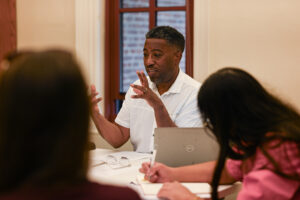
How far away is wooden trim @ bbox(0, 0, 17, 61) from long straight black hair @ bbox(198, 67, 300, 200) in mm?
2749

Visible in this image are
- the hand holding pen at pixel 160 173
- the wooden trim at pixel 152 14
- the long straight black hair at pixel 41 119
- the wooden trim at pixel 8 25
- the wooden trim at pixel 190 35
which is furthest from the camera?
the wooden trim at pixel 8 25

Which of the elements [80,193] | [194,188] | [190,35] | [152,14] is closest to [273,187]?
[194,188]

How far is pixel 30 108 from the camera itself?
0.63 m

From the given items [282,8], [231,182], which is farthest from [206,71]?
[231,182]

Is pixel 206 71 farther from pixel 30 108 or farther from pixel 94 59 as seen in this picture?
pixel 30 108

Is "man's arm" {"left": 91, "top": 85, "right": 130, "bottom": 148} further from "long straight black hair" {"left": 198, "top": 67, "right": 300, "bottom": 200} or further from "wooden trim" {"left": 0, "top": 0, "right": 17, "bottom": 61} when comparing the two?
"wooden trim" {"left": 0, "top": 0, "right": 17, "bottom": 61}

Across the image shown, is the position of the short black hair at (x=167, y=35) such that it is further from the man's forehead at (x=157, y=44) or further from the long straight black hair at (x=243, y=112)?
the long straight black hair at (x=243, y=112)

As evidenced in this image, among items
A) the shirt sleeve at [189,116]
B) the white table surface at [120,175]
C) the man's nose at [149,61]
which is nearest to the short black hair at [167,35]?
the man's nose at [149,61]

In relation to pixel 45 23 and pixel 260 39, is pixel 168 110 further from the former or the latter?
pixel 45 23

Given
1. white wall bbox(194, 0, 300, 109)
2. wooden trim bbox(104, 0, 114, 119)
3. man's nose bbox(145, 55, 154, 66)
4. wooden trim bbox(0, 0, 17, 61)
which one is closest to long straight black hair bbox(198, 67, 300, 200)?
man's nose bbox(145, 55, 154, 66)

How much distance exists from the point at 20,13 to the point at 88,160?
3.08m

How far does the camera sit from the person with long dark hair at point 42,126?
627 millimetres

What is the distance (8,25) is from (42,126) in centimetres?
315

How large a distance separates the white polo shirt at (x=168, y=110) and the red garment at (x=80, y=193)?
4.92 feet
